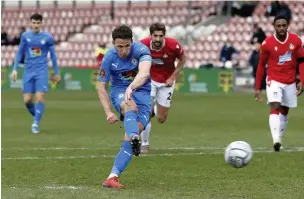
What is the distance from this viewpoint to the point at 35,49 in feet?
57.3

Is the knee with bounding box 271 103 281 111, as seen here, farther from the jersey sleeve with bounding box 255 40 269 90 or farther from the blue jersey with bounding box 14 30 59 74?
the blue jersey with bounding box 14 30 59 74

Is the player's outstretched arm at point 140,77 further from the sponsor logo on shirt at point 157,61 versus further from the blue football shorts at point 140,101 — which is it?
the sponsor logo on shirt at point 157,61

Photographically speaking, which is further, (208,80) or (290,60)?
(208,80)

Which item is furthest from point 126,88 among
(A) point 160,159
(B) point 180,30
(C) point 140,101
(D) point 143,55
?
(B) point 180,30

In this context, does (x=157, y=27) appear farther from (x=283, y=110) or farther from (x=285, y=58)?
(x=283, y=110)

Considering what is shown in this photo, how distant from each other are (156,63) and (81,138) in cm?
280

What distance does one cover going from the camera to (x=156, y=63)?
1420 cm

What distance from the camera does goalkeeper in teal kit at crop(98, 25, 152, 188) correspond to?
9047 millimetres

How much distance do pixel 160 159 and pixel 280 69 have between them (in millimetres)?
2710

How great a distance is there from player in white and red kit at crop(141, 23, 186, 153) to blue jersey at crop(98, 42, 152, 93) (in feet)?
11.4

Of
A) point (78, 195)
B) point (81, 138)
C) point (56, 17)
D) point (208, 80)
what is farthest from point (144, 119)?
point (56, 17)

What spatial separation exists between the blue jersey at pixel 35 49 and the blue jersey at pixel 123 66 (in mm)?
7752

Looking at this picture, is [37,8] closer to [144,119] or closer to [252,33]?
[252,33]

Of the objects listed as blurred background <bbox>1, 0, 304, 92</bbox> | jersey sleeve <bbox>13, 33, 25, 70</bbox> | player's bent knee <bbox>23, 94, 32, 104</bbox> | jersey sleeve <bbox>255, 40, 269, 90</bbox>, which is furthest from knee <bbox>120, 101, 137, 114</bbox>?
blurred background <bbox>1, 0, 304, 92</bbox>
